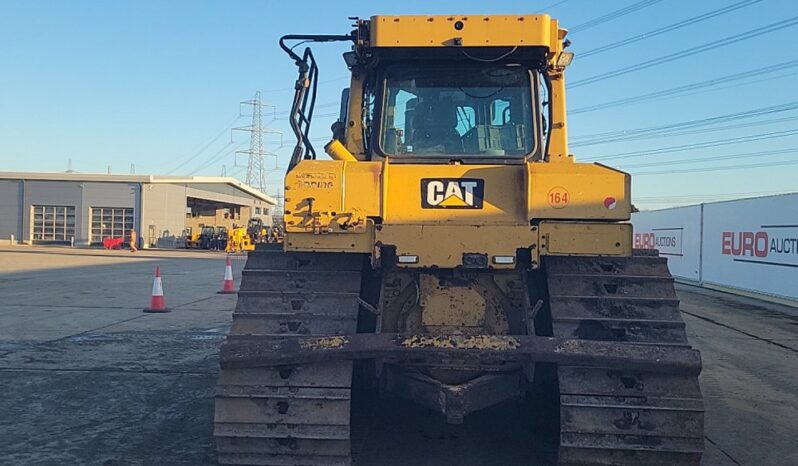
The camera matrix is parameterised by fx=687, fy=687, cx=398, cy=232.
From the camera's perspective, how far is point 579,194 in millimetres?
4367

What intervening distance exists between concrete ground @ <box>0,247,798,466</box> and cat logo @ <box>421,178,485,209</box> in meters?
1.77

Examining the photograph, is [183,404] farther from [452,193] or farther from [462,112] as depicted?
[462,112]

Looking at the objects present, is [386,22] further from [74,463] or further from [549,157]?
[74,463]

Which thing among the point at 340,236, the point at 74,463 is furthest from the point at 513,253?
the point at 74,463

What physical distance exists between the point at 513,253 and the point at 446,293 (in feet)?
1.93

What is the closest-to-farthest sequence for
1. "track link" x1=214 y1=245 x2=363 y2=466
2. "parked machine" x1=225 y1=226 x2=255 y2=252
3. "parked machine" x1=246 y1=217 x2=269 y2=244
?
"track link" x1=214 y1=245 x2=363 y2=466 < "parked machine" x1=246 y1=217 x2=269 y2=244 < "parked machine" x1=225 y1=226 x2=255 y2=252

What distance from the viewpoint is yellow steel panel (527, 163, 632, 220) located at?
4.34 m

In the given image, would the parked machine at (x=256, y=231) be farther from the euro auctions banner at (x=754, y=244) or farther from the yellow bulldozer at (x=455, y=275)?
the yellow bulldozer at (x=455, y=275)

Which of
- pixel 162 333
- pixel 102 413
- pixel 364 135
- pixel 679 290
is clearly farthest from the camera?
pixel 679 290

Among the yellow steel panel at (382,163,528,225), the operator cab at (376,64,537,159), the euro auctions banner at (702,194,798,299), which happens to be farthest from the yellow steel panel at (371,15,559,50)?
the euro auctions banner at (702,194,798,299)

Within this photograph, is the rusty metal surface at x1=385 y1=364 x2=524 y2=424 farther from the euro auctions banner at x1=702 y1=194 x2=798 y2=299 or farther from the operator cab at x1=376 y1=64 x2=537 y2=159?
the euro auctions banner at x1=702 y1=194 x2=798 y2=299

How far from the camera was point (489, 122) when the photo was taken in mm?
5113

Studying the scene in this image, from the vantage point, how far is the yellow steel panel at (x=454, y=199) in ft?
14.6

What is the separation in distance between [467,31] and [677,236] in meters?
19.0
